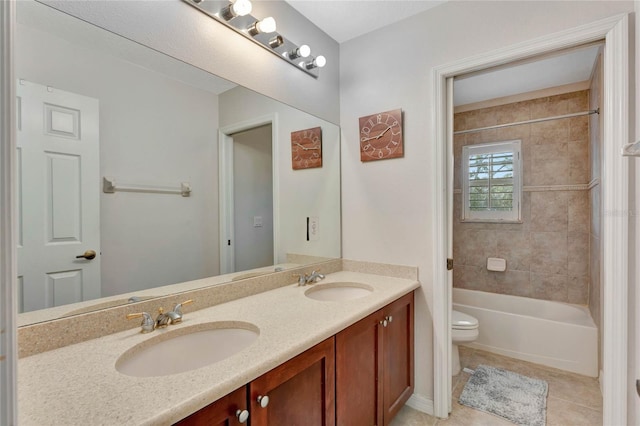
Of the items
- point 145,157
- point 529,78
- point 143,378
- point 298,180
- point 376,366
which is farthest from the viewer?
point 529,78

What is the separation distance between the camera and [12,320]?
1.31ft

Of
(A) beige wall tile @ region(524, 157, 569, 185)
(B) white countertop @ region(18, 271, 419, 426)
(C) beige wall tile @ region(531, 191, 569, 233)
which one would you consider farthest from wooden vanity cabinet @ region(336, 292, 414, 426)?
(A) beige wall tile @ region(524, 157, 569, 185)

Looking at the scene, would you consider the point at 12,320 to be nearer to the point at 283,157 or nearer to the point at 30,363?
the point at 30,363

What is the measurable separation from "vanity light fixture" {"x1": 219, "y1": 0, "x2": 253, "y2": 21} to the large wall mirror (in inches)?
11.5

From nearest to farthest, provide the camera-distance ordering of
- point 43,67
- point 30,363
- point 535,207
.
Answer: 1. point 30,363
2. point 43,67
3. point 535,207

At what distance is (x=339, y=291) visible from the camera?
184 cm

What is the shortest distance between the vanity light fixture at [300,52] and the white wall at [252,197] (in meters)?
0.46

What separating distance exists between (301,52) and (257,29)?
30 centimetres

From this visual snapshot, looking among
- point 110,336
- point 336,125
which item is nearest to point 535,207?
point 336,125

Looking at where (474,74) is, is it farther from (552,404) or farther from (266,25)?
(552,404)

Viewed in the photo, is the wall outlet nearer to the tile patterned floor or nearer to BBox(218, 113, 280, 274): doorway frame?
BBox(218, 113, 280, 274): doorway frame

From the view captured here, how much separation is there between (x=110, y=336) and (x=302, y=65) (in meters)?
1.68

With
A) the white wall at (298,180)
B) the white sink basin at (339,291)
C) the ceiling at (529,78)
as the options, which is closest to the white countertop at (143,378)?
the white sink basin at (339,291)

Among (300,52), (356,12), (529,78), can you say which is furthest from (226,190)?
(529,78)
